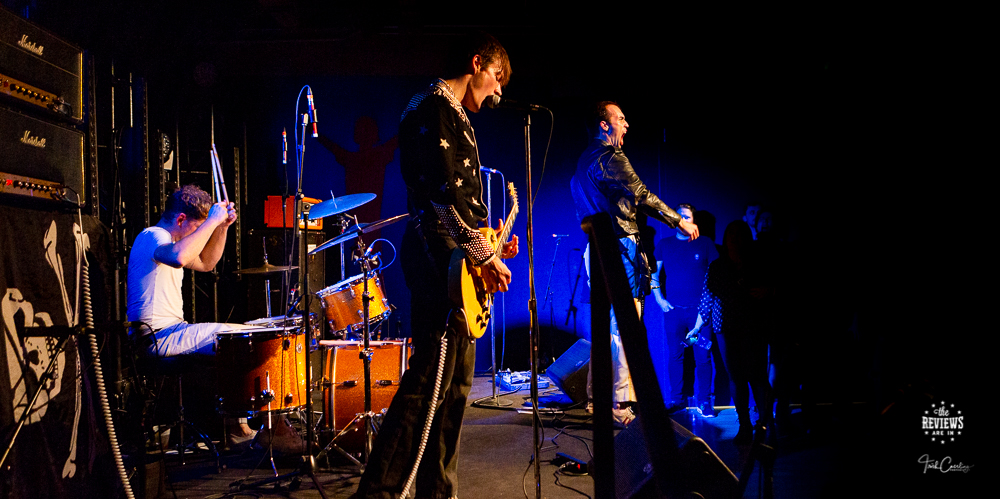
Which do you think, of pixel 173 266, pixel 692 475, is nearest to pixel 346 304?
pixel 173 266

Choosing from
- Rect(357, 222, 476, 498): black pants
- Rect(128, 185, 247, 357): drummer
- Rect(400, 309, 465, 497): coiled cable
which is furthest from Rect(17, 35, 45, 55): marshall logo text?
Rect(400, 309, 465, 497): coiled cable

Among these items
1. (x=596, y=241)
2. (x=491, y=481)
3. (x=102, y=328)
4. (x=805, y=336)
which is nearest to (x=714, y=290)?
(x=805, y=336)

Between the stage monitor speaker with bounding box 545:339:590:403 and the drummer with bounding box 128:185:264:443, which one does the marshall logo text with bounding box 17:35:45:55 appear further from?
the stage monitor speaker with bounding box 545:339:590:403

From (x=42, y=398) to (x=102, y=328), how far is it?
1.14ft

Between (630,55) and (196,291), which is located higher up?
(630,55)

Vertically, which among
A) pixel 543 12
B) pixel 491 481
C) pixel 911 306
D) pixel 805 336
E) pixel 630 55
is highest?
pixel 543 12

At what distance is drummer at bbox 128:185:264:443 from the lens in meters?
3.87

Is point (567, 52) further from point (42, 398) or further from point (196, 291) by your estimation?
point (42, 398)

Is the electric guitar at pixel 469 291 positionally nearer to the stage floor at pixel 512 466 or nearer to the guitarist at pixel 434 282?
the guitarist at pixel 434 282

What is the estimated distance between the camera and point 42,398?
248 cm

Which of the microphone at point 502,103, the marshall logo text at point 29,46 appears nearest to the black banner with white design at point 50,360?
the marshall logo text at point 29,46

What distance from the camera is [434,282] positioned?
2562mm

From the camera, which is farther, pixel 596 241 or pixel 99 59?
pixel 99 59

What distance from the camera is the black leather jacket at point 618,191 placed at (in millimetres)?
4375
